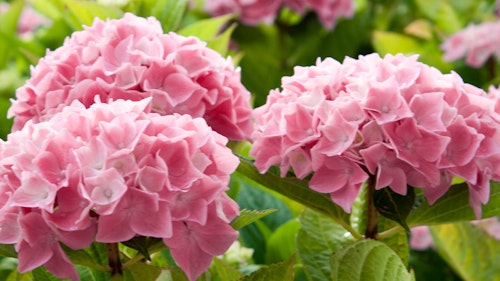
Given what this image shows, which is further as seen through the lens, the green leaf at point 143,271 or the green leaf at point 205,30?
the green leaf at point 205,30

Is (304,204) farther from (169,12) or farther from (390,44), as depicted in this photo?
(390,44)

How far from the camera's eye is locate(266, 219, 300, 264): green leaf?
138 centimetres

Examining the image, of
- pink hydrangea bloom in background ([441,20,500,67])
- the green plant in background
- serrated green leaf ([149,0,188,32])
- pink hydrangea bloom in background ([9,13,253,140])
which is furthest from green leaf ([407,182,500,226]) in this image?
pink hydrangea bloom in background ([441,20,500,67])

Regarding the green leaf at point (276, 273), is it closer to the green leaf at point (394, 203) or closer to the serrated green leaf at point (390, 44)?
the green leaf at point (394, 203)

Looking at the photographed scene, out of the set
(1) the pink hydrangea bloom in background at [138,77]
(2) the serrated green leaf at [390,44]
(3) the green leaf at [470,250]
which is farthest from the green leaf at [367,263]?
(2) the serrated green leaf at [390,44]

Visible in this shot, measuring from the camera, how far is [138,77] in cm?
106

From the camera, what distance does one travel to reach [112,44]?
1.10m

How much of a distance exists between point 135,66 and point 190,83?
6 cm

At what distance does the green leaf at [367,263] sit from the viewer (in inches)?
37.9

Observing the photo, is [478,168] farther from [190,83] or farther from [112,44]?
[112,44]

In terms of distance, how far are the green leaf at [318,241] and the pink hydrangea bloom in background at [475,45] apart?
107 centimetres

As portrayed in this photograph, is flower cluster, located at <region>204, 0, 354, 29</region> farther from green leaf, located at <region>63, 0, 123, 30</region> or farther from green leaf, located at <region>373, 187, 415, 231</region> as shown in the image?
green leaf, located at <region>373, 187, 415, 231</region>

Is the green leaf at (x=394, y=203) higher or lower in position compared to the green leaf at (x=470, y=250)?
higher

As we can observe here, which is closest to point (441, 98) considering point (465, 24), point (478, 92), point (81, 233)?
point (478, 92)
